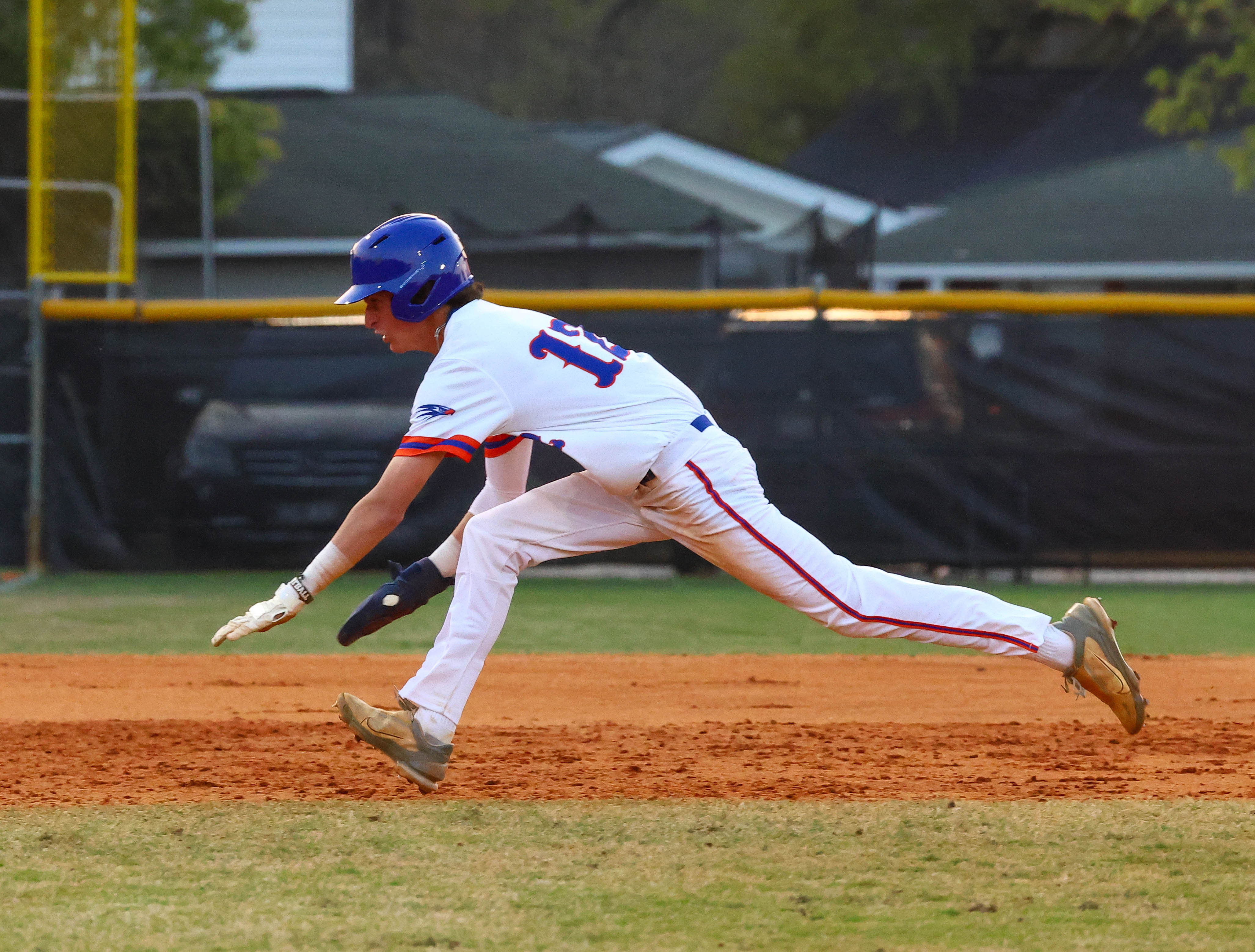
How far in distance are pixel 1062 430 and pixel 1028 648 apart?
599 centimetres

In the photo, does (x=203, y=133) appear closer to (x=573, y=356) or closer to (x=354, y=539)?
(x=573, y=356)

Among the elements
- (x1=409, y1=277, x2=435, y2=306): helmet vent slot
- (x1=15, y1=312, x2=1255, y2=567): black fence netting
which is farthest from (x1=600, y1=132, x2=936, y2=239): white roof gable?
(x1=409, y1=277, x2=435, y2=306): helmet vent slot

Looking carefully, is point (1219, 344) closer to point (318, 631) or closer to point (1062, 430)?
point (1062, 430)

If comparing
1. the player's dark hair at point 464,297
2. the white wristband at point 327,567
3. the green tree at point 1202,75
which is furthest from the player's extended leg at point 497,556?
the green tree at point 1202,75

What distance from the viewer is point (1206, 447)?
10336 millimetres

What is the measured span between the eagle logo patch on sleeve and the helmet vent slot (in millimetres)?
351

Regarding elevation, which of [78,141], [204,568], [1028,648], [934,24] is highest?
[934,24]

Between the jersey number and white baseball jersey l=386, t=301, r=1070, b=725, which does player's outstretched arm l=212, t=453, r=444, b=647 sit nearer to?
white baseball jersey l=386, t=301, r=1070, b=725

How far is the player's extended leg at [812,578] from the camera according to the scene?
4.52 metres

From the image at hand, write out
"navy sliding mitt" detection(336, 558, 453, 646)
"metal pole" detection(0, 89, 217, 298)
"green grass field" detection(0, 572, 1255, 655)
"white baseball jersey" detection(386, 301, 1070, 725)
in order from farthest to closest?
"metal pole" detection(0, 89, 217, 298) → "green grass field" detection(0, 572, 1255, 655) → "navy sliding mitt" detection(336, 558, 453, 646) → "white baseball jersey" detection(386, 301, 1070, 725)

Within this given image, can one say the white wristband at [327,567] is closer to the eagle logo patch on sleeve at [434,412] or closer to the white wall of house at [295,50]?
the eagle logo patch on sleeve at [434,412]

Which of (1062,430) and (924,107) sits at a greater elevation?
(924,107)

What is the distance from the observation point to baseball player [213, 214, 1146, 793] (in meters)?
4.33

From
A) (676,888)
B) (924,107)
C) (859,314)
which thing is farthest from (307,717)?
(924,107)
